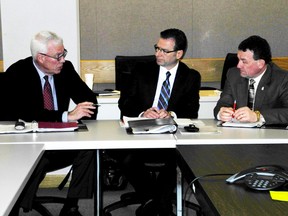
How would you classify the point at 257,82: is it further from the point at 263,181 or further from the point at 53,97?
the point at 263,181

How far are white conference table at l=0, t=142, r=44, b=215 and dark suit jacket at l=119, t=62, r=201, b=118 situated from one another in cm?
123

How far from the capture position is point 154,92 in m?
3.72

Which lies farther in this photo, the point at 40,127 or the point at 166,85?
the point at 166,85

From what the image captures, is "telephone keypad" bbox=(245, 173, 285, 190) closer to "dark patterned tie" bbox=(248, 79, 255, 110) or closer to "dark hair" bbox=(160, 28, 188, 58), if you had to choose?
"dark patterned tie" bbox=(248, 79, 255, 110)

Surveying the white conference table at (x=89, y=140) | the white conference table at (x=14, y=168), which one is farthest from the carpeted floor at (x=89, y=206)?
the white conference table at (x=14, y=168)

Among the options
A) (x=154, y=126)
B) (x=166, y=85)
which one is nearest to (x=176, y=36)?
(x=166, y=85)

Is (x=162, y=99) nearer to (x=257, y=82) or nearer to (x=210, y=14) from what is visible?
(x=257, y=82)

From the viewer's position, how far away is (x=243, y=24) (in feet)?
21.0

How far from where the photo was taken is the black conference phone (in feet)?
5.60

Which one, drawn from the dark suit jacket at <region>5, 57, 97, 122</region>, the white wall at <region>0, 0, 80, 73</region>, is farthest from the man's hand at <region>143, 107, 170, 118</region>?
→ the white wall at <region>0, 0, 80, 73</region>

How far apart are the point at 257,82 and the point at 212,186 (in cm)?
183

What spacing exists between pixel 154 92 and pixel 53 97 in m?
0.70

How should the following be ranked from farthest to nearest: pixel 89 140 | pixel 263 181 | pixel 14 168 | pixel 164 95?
pixel 164 95 → pixel 89 140 → pixel 14 168 → pixel 263 181

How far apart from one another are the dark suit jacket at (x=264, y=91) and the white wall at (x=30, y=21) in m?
1.46
